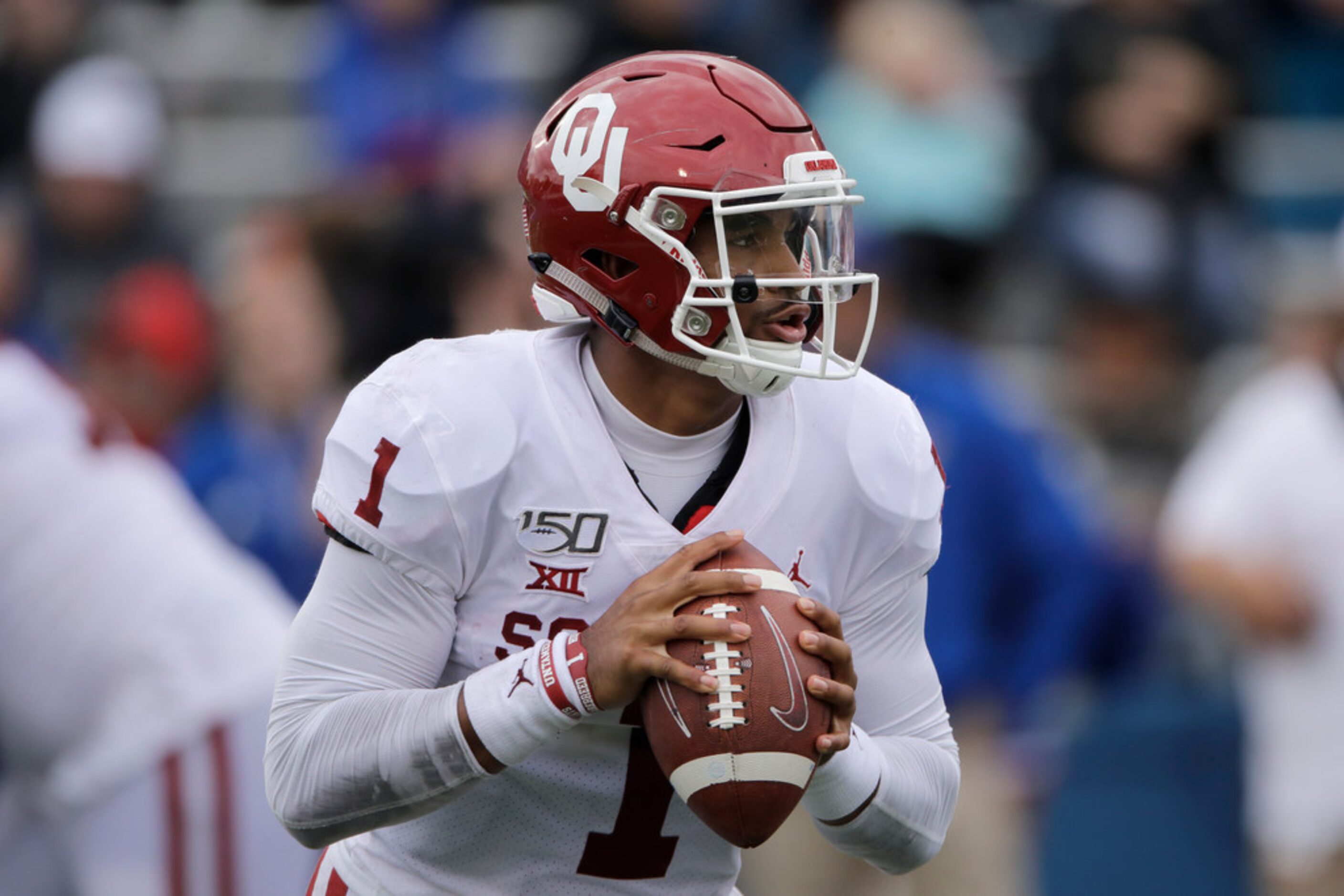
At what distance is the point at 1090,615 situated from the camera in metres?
6.17

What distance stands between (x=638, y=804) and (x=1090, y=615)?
3.56 m

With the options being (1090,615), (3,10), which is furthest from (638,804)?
(3,10)

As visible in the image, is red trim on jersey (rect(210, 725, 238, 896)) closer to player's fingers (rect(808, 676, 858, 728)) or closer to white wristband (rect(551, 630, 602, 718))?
white wristband (rect(551, 630, 602, 718))

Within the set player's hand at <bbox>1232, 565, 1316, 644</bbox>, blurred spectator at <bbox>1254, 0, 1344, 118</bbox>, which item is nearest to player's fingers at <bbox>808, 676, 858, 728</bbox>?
player's hand at <bbox>1232, 565, 1316, 644</bbox>

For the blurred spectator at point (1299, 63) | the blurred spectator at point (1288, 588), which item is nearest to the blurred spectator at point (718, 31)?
the blurred spectator at point (1299, 63)

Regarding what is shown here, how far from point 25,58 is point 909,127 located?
149 inches

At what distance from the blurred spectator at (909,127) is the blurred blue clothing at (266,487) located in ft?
6.81

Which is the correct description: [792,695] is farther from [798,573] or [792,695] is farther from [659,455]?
[659,455]

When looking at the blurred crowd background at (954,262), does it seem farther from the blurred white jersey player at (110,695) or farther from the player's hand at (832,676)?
the player's hand at (832,676)

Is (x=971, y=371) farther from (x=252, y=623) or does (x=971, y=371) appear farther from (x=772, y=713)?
(x=772, y=713)

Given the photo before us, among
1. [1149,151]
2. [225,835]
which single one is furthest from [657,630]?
[1149,151]

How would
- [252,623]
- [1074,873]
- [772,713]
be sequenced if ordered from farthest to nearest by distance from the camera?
1. [1074,873]
2. [252,623]
3. [772,713]

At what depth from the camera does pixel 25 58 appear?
8586 millimetres

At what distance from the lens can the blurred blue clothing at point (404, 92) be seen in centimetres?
787
